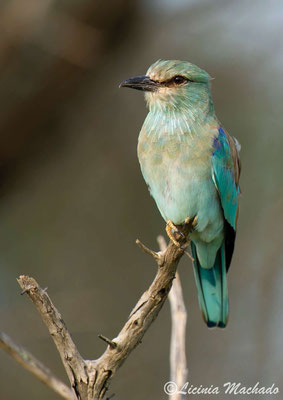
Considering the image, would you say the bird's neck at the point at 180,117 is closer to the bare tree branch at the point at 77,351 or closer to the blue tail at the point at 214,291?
the blue tail at the point at 214,291

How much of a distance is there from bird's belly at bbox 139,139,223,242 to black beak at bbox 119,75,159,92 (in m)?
0.38

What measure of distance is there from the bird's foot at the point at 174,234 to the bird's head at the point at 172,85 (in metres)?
0.69

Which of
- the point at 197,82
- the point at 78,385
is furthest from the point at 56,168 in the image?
the point at 78,385

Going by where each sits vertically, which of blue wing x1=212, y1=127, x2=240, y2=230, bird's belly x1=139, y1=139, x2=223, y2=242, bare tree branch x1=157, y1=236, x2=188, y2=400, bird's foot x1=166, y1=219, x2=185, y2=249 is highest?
blue wing x1=212, y1=127, x2=240, y2=230

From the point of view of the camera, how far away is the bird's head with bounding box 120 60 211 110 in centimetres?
357

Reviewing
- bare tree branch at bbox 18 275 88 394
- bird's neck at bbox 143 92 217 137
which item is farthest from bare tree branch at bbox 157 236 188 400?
bird's neck at bbox 143 92 217 137

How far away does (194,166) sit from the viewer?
11.1 ft

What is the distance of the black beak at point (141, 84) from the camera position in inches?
140

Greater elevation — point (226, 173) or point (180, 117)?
point (180, 117)

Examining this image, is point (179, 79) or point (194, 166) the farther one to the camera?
point (179, 79)

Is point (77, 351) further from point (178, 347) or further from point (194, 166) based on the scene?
point (194, 166)

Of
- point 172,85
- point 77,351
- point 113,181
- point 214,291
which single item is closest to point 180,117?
point 172,85

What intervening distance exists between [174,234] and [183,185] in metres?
0.32

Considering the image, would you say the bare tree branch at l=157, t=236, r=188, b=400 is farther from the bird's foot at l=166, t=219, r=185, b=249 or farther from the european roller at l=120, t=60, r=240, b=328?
the european roller at l=120, t=60, r=240, b=328
